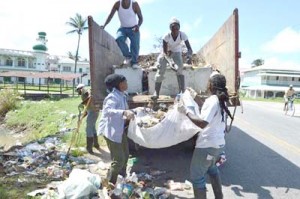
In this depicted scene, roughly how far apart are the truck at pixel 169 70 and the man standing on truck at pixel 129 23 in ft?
0.80

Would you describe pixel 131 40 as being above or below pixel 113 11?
below

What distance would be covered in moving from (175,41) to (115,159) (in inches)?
122

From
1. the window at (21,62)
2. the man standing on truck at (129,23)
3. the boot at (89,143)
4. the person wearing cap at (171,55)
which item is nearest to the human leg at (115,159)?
the person wearing cap at (171,55)

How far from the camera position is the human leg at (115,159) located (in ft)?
17.2

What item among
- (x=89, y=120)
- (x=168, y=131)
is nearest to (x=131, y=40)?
(x=89, y=120)

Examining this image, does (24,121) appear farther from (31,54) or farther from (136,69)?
(31,54)

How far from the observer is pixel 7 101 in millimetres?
25344

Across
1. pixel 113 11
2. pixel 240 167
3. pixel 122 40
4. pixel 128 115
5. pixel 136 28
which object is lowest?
pixel 240 167

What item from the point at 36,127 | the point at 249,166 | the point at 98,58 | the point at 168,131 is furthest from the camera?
the point at 36,127

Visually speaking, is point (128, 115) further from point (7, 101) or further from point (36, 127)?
point (7, 101)

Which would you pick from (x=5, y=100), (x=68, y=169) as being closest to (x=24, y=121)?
(x=5, y=100)

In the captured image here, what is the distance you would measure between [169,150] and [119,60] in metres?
2.47

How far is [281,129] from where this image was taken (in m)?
12.7

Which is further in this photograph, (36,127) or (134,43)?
(36,127)
